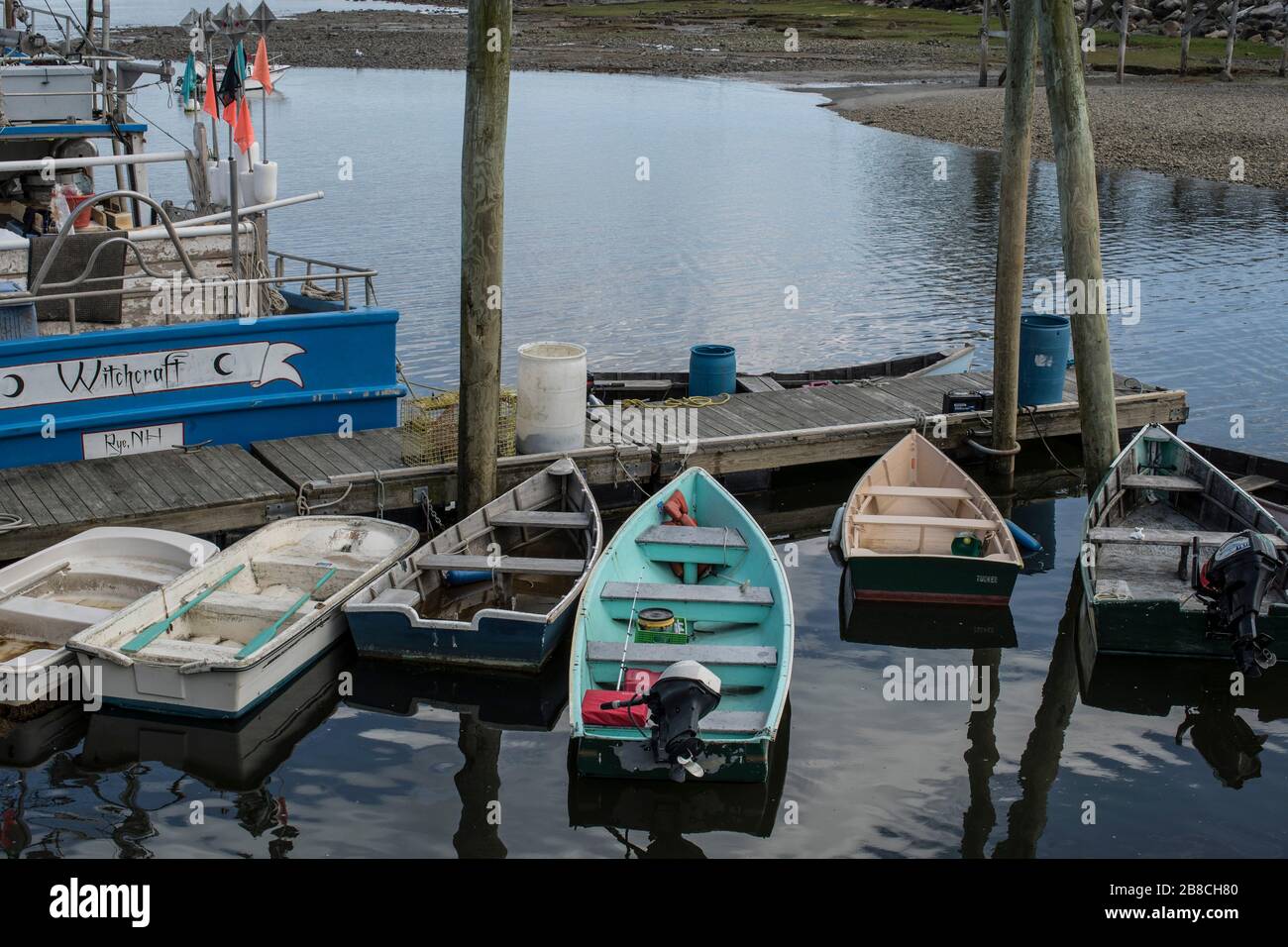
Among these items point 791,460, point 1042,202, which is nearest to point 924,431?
point 791,460

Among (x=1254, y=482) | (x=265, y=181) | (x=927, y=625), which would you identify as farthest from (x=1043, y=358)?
(x=265, y=181)

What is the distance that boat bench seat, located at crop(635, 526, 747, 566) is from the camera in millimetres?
12438

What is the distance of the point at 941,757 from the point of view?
10.3 m

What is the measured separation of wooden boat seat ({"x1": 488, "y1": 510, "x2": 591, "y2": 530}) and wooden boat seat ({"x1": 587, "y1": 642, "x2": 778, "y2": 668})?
2558 mm

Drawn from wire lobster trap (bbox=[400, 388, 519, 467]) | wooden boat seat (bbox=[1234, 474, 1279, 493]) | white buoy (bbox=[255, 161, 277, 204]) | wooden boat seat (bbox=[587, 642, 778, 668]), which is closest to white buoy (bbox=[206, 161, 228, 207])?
white buoy (bbox=[255, 161, 277, 204])

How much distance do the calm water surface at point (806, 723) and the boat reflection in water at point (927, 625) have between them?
0.12ft

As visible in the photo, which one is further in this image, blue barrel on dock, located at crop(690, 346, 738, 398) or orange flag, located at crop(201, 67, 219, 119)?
blue barrel on dock, located at crop(690, 346, 738, 398)

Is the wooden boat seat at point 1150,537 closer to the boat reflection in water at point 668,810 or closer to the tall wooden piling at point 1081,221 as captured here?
the tall wooden piling at point 1081,221

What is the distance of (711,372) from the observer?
17141 millimetres

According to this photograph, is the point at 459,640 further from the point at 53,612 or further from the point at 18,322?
the point at 18,322

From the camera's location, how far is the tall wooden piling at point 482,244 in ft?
41.0

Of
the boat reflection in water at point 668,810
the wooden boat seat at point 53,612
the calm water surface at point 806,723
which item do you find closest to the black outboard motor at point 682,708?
the boat reflection in water at point 668,810

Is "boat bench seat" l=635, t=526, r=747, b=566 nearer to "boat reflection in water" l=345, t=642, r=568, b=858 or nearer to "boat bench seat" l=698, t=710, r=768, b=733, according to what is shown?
"boat reflection in water" l=345, t=642, r=568, b=858
